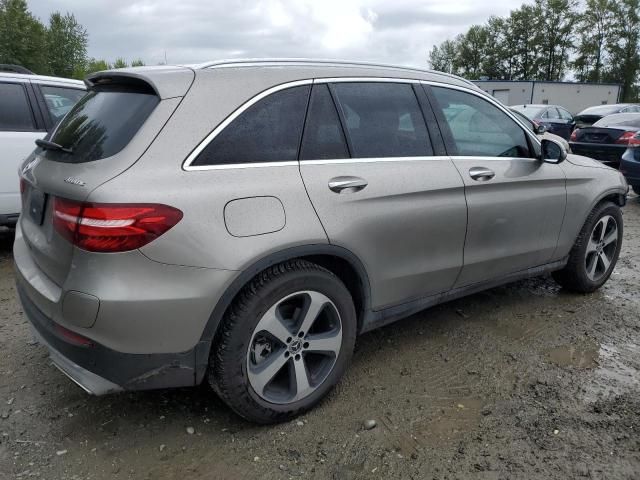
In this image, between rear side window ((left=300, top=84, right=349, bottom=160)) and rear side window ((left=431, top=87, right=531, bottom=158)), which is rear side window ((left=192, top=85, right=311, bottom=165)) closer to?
rear side window ((left=300, top=84, right=349, bottom=160))

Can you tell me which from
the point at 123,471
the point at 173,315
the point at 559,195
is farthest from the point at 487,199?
the point at 123,471

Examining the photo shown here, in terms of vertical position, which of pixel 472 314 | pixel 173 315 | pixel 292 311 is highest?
pixel 173 315

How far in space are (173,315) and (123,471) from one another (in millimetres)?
762

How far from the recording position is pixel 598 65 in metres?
64.0

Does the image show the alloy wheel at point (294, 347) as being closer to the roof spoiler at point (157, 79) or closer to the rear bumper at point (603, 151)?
the roof spoiler at point (157, 79)

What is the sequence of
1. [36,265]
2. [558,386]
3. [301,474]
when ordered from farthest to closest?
[558,386] < [36,265] < [301,474]

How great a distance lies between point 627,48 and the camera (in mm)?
62406

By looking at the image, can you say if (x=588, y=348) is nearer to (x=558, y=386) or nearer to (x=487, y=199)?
(x=558, y=386)

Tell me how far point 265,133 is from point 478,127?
1.67 meters

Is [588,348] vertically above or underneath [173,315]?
underneath

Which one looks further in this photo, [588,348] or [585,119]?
[585,119]

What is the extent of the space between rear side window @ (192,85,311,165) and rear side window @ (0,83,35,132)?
12.0 feet

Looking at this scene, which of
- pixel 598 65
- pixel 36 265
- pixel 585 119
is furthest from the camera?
pixel 598 65

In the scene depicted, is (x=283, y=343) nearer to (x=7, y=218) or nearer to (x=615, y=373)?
(x=615, y=373)
